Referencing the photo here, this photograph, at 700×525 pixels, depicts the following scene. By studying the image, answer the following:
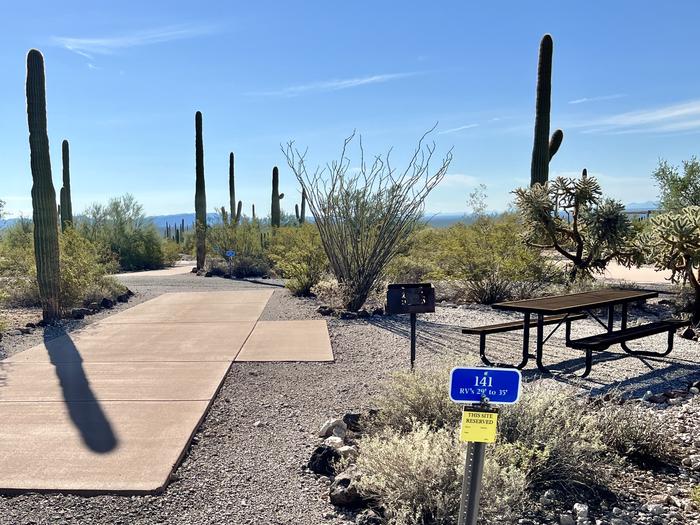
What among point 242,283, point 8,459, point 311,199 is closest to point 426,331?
point 311,199

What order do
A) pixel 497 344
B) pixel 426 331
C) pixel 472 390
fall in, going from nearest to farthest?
1. pixel 472 390
2. pixel 497 344
3. pixel 426 331

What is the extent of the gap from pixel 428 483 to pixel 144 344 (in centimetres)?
620

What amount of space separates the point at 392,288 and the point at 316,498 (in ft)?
10.1

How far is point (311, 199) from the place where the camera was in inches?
497

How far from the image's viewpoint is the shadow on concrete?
4.80 metres

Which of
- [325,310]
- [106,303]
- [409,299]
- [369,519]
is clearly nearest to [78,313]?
[106,303]

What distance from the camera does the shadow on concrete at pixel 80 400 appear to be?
189 inches

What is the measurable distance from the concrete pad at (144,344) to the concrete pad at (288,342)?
18 cm

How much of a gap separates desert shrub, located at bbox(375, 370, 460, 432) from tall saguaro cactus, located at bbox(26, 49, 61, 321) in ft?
26.6

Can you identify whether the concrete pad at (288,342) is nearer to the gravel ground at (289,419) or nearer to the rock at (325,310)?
the gravel ground at (289,419)

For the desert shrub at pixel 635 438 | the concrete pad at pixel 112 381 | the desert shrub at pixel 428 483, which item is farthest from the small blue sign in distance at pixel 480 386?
the concrete pad at pixel 112 381

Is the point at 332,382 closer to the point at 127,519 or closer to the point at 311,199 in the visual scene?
the point at 127,519

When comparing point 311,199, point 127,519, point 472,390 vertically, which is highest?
point 311,199

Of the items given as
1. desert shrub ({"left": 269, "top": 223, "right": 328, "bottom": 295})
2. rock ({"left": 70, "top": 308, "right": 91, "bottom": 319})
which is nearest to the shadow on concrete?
rock ({"left": 70, "top": 308, "right": 91, "bottom": 319})
